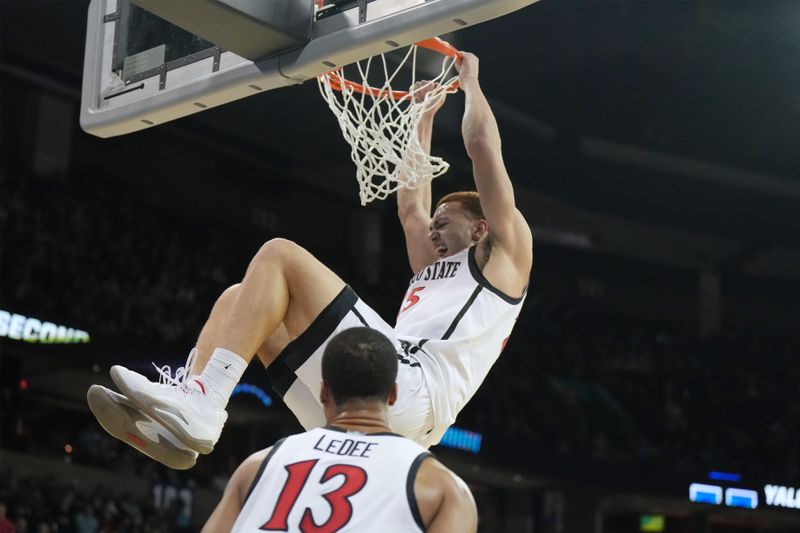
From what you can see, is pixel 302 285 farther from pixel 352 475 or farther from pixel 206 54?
pixel 352 475

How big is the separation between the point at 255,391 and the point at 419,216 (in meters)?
10.6

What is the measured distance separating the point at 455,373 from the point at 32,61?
46.2ft

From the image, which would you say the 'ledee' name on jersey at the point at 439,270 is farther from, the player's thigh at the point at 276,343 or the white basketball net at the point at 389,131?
the player's thigh at the point at 276,343

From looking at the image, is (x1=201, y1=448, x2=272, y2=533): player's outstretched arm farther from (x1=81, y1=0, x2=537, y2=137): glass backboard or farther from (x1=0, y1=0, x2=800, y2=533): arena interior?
(x1=0, y1=0, x2=800, y2=533): arena interior

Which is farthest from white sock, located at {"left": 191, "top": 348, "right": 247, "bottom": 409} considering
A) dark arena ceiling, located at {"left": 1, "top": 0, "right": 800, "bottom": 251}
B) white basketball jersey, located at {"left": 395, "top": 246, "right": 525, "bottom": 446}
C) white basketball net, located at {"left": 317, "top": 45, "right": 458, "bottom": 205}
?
dark arena ceiling, located at {"left": 1, "top": 0, "right": 800, "bottom": 251}

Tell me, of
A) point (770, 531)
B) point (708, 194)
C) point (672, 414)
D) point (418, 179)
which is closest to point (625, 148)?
point (708, 194)

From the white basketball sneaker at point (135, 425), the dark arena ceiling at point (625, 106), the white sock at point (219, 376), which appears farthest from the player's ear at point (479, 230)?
the dark arena ceiling at point (625, 106)

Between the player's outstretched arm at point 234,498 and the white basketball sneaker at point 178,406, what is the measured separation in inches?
32.4

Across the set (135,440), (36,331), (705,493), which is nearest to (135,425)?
(135,440)

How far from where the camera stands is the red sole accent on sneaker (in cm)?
373

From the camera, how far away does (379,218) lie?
21594mm

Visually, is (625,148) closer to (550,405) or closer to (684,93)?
(684,93)

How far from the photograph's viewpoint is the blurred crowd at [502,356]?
14.0m

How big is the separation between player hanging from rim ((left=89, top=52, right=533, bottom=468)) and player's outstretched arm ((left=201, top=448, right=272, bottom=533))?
0.90 metres
